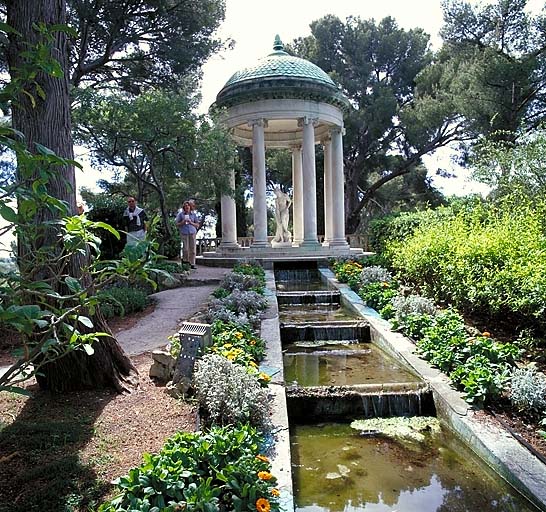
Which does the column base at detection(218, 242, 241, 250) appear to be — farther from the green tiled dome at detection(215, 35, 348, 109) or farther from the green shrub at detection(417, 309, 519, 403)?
the green shrub at detection(417, 309, 519, 403)

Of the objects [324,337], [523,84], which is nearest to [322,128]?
[523,84]

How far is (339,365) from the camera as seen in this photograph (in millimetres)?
7121

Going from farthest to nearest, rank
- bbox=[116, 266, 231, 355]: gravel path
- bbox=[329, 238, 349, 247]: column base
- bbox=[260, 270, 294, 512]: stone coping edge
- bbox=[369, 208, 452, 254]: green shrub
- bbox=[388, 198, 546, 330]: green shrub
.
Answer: bbox=[329, 238, 349, 247]: column base < bbox=[369, 208, 452, 254]: green shrub < bbox=[116, 266, 231, 355]: gravel path < bbox=[388, 198, 546, 330]: green shrub < bbox=[260, 270, 294, 512]: stone coping edge

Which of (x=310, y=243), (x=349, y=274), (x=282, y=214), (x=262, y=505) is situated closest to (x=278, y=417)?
(x=262, y=505)

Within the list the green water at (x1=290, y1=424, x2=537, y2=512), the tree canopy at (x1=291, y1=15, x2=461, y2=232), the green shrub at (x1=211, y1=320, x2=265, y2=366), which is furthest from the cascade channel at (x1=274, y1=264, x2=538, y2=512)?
the tree canopy at (x1=291, y1=15, x2=461, y2=232)

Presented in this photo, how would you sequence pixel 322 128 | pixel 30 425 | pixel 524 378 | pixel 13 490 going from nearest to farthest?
pixel 13 490 < pixel 30 425 < pixel 524 378 < pixel 322 128

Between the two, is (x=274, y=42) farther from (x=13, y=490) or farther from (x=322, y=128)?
(x=13, y=490)

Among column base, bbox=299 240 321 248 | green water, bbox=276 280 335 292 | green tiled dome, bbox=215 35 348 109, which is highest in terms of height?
green tiled dome, bbox=215 35 348 109

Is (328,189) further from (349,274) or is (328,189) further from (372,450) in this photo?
(372,450)

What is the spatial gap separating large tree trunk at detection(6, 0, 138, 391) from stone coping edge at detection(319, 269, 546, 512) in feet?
10.4

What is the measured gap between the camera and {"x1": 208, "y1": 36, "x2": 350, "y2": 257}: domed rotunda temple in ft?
60.6

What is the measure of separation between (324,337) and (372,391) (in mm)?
3010

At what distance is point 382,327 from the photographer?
8.02m

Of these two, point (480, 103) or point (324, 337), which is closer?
point (324, 337)
